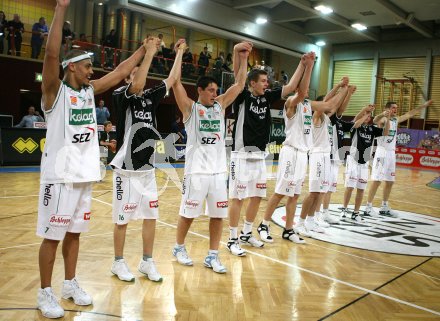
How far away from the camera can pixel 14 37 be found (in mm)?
16219

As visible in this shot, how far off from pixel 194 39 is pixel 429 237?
70.4ft

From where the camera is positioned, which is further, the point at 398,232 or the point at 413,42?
the point at 413,42

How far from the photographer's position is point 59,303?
371 centimetres

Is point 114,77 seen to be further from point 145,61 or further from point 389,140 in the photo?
point 389,140

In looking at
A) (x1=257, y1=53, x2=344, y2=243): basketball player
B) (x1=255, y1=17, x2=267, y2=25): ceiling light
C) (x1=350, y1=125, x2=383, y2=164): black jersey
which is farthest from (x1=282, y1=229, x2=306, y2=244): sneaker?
(x1=255, y1=17, x2=267, y2=25): ceiling light

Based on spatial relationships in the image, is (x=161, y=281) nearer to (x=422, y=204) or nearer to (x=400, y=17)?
(x=422, y=204)

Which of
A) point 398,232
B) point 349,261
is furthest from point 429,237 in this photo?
point 349,261

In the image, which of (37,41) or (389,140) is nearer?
(389,140)

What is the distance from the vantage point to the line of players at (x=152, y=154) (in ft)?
11.1

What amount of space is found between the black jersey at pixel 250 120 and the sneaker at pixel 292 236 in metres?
1.49

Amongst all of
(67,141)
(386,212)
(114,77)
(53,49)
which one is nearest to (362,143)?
(386,212)

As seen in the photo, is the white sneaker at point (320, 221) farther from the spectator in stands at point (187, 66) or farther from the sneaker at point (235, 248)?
the spectator in stands at point (187, 66)

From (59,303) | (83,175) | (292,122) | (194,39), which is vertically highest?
(194,39)

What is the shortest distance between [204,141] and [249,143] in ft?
3.09
